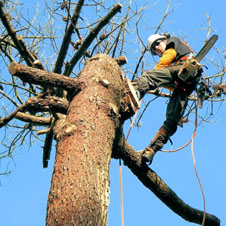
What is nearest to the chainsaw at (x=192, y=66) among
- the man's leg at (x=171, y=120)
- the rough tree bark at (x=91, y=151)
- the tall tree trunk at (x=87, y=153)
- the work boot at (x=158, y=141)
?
the man's leg at (x=171, y=120)

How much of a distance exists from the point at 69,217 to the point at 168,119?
2.21 meters

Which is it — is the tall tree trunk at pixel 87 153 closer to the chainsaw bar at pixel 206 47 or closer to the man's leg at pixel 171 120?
the man's leg at pixel 171 120

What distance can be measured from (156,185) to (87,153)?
1.13 meters

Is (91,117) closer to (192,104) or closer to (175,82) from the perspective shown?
(175,82)

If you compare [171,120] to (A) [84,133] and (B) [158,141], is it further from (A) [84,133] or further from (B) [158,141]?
(A) [84,133]

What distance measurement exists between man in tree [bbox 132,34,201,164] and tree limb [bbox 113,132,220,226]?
0.21 metres

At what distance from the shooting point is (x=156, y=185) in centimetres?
374

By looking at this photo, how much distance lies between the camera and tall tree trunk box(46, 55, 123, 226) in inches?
98.3

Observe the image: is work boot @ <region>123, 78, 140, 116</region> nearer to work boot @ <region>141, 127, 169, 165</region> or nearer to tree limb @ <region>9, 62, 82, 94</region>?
tree limb @ <region>9, 62, 82, 94</region>

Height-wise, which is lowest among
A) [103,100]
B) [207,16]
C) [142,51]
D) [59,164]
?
[59,164]

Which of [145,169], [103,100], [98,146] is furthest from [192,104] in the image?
[98,146]

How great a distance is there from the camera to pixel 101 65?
366 centimetres

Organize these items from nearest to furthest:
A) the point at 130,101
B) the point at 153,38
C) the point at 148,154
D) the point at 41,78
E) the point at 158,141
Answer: the point at 41,78, the point at 130,101, the point at 148,154, the point at 158,141, the point at 153,38

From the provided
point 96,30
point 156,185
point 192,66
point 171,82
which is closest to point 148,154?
point 156,185
